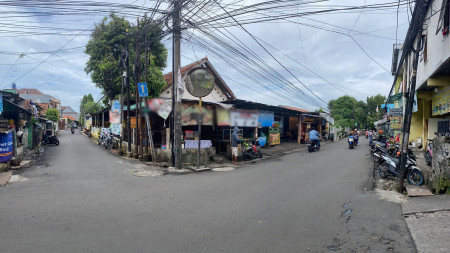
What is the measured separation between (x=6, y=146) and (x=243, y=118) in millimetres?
10810

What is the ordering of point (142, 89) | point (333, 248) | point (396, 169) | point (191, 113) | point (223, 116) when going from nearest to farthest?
1. point (333, 248)
2. point (396, 169)
3. point (142, 89)
4. point (191, 113)
5. point (223, 116)

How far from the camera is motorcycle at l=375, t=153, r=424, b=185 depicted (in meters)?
7.25

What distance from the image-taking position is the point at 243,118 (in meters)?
14.6

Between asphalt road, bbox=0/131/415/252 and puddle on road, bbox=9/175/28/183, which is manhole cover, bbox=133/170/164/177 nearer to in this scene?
asphalt road, bbox=0/131/415/252

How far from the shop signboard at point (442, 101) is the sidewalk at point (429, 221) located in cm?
453

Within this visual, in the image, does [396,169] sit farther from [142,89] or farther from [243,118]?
[142,89]

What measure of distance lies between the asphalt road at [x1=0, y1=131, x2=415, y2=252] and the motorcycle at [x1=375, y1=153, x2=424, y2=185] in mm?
1145

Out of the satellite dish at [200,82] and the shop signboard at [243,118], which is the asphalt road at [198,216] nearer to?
the satellite dish at [200,82]

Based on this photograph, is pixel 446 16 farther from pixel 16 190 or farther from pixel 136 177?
pixel 16 190

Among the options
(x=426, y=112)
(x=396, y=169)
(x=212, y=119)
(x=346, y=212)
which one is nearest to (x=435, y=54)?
(x=396, y=169)

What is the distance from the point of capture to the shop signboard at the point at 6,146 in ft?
32.3

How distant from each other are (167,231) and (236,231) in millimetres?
1131

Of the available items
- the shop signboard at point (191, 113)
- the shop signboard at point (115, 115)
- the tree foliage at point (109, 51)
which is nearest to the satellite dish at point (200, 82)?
the shop signboard at point (191, 113)

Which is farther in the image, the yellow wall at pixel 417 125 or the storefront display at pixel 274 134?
the storefront display at pixel 274 134
